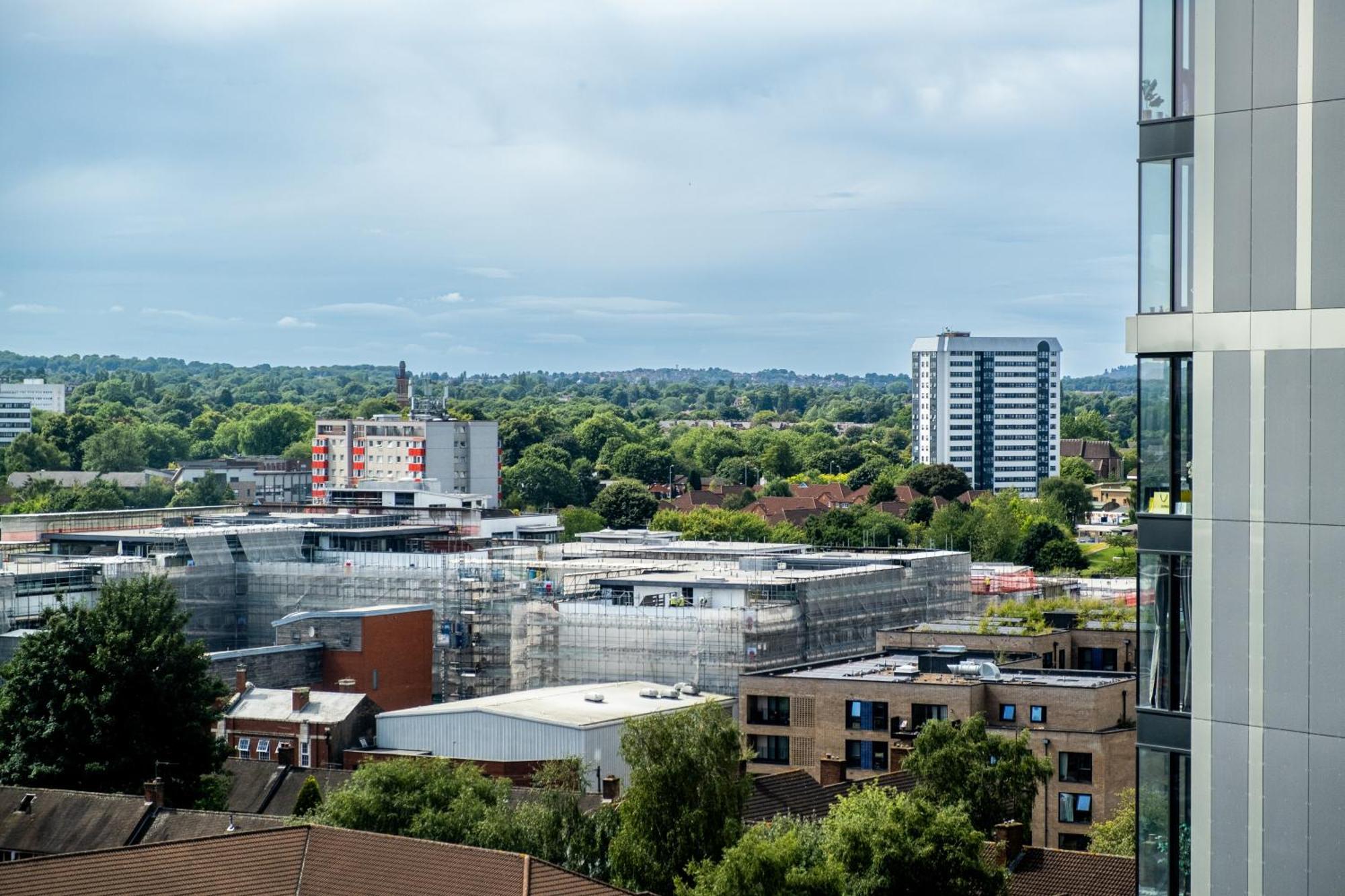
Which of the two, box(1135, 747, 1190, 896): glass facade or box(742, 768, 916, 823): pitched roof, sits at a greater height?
box(1135, 747, 1190, 896): glass facade

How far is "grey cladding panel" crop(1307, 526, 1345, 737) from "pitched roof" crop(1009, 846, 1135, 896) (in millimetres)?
20043

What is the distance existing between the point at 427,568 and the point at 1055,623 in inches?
1047

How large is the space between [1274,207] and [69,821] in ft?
112

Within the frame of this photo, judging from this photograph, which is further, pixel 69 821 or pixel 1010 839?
pixel 69 821

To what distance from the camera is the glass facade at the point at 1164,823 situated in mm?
16141

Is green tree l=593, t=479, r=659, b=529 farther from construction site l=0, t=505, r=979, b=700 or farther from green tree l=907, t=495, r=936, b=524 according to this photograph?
construction site l=0, t=505, r=979, b=700

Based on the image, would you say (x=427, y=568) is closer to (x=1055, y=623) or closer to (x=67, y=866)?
(x=1055, y=623)

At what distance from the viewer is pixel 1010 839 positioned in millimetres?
37062

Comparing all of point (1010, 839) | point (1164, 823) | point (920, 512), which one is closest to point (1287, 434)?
point (1164, 823)

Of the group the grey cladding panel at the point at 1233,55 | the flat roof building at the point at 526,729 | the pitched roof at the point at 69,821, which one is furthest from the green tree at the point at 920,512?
the grey cladding panel at the point at 1233,55

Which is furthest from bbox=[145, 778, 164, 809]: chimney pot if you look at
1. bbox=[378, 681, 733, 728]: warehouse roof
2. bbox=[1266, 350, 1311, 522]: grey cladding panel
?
bbox=[1266, 350, 1311, 522]: grey cladding panel

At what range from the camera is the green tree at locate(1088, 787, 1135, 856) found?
39.8 metres

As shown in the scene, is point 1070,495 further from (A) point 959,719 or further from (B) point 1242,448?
(B) point 1242,448

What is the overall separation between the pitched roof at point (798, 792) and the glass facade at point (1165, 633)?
2483 centimetres
